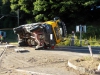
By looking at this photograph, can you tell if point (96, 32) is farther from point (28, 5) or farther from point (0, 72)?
point (0, 72)

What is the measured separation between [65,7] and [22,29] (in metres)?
14.5

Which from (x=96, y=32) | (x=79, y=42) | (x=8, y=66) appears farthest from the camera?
(x=96, y=32)

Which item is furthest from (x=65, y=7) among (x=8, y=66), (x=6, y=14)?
(x=8, y=66)

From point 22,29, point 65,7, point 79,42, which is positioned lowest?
point 79,42

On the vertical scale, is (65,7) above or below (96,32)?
above

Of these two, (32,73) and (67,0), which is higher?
(67,0)

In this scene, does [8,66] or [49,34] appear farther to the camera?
[49,34]

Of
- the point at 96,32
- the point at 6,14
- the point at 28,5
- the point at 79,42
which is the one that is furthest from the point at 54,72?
the point at 6,14

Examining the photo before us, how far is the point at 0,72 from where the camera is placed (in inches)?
422

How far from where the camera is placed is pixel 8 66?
12320 millimetres

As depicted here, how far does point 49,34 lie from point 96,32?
14.7 meters

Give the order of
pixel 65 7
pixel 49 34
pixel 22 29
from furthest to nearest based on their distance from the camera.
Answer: pixel 65 7 → pixel 22 29 → pixel 49 34

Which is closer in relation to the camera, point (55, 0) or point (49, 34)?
point (49, 34)

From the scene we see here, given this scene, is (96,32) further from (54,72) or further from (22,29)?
(54,72)
